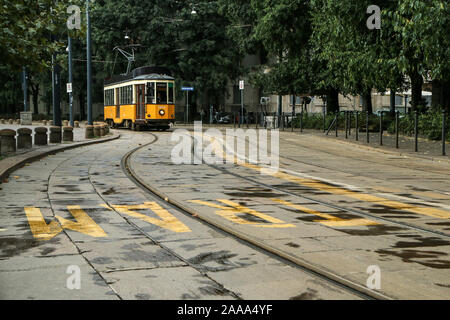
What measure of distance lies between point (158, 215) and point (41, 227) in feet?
5.20

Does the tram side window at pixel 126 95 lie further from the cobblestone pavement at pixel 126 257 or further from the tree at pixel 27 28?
the cobblestone pavement at pixel 126 257

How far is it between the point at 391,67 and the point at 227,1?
2619 cm

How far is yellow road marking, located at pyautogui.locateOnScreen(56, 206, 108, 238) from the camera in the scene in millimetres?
7492

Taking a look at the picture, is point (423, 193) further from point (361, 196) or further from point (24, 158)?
point (24, 158)

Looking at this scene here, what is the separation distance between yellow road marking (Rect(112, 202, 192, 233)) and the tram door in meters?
27.5

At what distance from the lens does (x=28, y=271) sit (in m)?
5.76

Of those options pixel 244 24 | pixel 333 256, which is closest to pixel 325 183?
pixel 333 256

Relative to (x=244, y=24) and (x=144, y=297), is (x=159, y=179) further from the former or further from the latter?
(x=244, y=24)

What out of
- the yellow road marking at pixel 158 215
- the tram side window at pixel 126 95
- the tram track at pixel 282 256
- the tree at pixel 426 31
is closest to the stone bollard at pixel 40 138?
the tree at pixel 426 31

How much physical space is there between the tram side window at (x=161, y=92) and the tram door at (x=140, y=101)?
0.82m

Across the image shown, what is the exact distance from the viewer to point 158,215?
8.73 meters

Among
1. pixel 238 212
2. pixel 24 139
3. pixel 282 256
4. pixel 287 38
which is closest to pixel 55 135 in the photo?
pixel 24 139

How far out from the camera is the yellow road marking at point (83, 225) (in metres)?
7.49

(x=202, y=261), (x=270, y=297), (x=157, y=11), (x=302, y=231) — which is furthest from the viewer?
(x=157, y=11)
